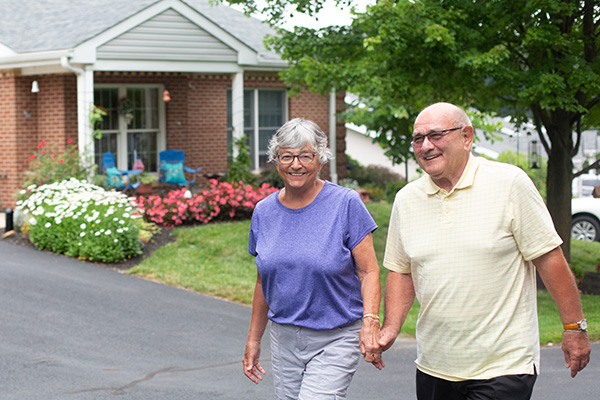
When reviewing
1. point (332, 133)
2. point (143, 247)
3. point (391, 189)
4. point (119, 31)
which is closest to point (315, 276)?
point (143, 247)

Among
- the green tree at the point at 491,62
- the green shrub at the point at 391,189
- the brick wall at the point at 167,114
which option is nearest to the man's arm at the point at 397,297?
the green tree at the point at 491,62

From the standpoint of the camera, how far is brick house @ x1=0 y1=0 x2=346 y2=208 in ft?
51.8

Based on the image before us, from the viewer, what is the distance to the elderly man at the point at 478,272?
11.6 feet

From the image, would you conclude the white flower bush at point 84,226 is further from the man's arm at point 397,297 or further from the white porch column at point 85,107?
the man's arm at point 397,297

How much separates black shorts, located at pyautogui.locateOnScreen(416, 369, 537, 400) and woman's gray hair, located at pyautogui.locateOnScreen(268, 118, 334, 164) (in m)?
1.21

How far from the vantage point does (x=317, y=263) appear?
3994 millimetres

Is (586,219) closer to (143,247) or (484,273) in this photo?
(143,247)

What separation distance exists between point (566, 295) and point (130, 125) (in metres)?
15.4

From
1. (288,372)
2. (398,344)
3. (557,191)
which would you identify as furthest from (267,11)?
(288,372)

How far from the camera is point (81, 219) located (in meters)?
12.5

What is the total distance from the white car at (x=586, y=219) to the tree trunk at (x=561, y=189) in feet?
17.0

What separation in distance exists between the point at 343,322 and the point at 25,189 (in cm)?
1252

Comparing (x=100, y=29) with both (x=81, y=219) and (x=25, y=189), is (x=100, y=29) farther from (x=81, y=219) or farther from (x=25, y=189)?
(x=81, y=219)

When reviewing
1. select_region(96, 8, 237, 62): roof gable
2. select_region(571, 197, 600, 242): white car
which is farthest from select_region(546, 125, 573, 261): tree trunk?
select_region(96, 8, 237, 62): roof gable
